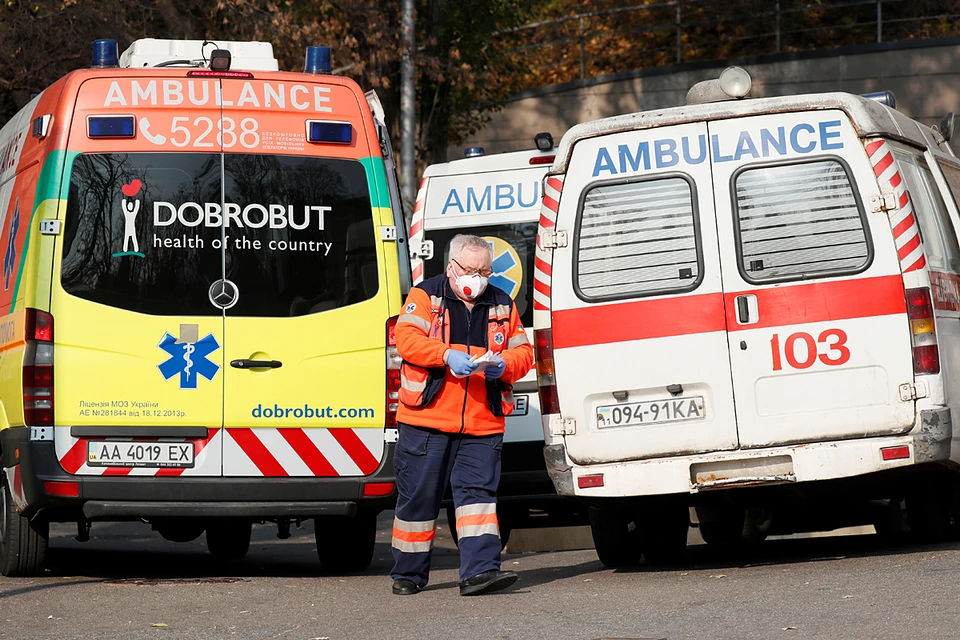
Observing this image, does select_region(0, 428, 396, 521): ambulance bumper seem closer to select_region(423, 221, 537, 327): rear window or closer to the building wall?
select_region(423, 221, 537, 327): rear window

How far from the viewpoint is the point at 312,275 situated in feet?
26.0

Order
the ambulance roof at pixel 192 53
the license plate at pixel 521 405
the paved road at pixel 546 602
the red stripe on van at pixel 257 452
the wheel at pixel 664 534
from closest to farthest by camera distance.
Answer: the paved road at pixel 546 602
the red stripe on van at pixel 257 452
the wheel at pixel 664 534
the ambulance roof at pixel 192 53
the license plate at pixel 521 405

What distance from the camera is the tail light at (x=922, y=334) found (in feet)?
23.5

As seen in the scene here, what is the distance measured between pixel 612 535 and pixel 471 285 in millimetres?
1743

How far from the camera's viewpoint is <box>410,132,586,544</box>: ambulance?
956cm

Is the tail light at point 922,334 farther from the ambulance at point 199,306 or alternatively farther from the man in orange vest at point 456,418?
the ambulance at point 199,306

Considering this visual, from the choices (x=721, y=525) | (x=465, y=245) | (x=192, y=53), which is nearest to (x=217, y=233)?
(x=465, y=245)

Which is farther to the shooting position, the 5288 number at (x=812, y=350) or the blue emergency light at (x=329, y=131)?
the blue emergency light at (x=329, y=131)

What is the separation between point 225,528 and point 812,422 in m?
4.49

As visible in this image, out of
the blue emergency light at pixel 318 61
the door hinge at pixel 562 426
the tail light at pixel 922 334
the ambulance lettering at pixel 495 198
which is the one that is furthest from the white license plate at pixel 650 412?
the ambulance lettering at pixel 495 198

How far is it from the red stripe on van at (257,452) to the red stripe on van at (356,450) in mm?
319

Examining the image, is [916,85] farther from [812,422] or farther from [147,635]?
[147,635]

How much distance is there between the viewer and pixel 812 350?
7.30m

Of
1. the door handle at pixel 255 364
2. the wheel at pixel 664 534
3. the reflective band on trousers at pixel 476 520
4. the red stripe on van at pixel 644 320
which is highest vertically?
the red stripe on van at pixel 644 320
